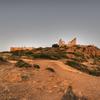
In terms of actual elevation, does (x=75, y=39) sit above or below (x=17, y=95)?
above

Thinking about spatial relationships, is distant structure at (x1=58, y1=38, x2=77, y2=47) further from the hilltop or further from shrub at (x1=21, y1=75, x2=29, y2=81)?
shrub at (x1=21, y1=75, x2=29, y2=81)

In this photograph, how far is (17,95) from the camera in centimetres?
2709

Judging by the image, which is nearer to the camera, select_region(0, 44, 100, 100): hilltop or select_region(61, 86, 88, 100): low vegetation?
select_region(61, 86, 88, 100): low vegetation

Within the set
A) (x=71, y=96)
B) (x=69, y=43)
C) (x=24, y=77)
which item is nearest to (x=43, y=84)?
(x=24, y=77)

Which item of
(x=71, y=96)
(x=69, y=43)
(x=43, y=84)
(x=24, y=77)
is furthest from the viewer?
(x=69, y=43)

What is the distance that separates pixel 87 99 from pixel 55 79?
598cm

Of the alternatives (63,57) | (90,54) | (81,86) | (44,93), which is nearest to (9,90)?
(44,93)

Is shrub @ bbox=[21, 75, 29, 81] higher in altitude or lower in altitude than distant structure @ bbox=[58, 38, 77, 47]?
lower

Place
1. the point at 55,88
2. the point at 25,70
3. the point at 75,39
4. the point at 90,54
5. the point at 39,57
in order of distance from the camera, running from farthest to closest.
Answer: the point at 75,39 < the point at 90,54 < the point at 39,57 < the point at 25,70 < the point at 55,88

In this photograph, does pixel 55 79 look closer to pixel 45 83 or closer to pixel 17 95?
pixel 45 83

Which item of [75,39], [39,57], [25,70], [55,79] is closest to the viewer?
[55,79]

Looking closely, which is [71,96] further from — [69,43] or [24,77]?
[69,43]

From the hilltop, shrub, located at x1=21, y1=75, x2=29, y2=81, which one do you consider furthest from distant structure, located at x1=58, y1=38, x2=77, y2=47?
shrub, located at x1=21, y1=75, x2=29, y2=81

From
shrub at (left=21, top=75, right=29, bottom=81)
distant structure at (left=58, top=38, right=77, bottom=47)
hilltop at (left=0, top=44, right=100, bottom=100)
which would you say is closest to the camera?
hilltop at (left=0, top=44, right=100, bottom=100)
